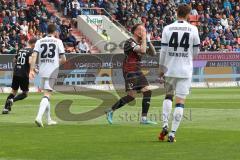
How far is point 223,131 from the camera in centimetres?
1595

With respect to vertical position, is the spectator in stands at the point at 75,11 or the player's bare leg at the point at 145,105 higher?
the spectator in stands at the point at 75,11

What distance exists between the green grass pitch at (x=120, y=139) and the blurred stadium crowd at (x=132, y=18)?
2006 cm

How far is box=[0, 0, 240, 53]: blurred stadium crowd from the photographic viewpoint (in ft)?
137

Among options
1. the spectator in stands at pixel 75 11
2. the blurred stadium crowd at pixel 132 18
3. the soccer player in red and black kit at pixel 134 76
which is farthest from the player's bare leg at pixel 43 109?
the spectator in stands at pixel 75 11

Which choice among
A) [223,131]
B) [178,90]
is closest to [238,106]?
[223,131]

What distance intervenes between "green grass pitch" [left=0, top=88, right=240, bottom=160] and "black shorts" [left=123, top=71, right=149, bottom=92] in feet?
2.78

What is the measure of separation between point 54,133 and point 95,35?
31.8m

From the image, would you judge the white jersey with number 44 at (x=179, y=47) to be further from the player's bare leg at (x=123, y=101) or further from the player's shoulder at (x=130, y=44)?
the player's bare leg at (x=123, y=101)

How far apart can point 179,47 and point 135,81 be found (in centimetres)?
454

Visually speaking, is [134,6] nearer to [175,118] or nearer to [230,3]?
[230,3]

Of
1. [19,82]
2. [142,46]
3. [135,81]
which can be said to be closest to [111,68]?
[19,82]

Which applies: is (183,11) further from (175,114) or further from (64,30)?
(64,30)

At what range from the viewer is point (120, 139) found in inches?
578

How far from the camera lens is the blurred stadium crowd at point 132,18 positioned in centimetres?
4188
